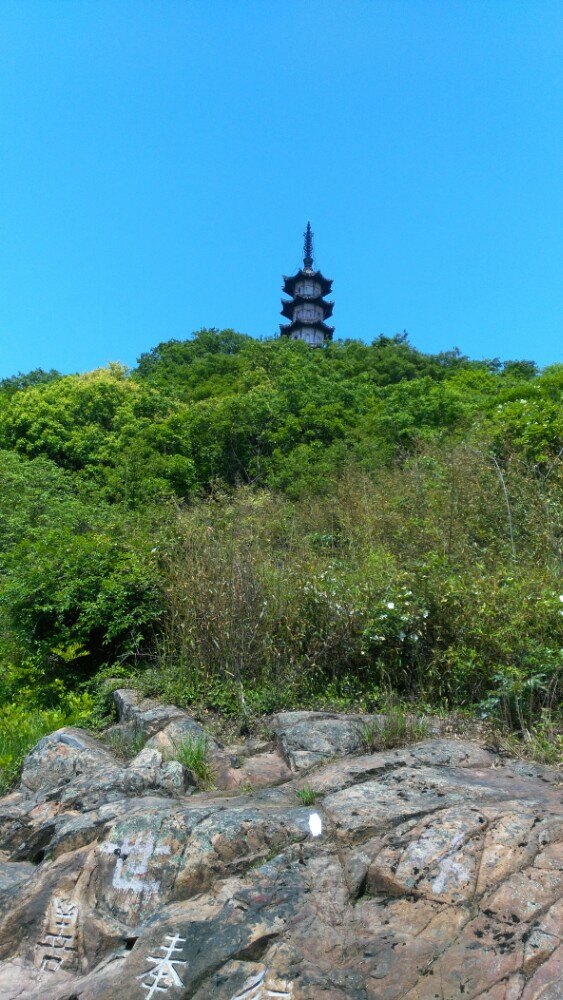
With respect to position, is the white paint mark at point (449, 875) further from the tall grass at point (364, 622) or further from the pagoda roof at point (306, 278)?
the pagoda roof at point (306, 278)

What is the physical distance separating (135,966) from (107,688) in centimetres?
340

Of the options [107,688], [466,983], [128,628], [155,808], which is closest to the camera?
[466,983]

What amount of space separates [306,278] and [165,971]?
179ft

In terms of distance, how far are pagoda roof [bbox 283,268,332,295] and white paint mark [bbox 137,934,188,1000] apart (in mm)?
54352

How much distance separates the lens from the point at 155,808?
4.04m

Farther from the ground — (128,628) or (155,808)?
(128,628)

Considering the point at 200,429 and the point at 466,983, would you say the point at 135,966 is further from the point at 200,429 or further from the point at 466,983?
the point at 200,429

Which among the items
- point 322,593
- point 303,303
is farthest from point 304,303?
point 322,593

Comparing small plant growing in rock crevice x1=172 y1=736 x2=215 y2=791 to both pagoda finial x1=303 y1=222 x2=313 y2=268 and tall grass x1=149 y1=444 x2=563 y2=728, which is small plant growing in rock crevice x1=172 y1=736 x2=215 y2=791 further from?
pagoda finial x1=303 y1=222 x2=313 y2=268

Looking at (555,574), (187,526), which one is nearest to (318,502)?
(187,526)

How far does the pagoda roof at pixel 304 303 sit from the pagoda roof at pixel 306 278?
987 mm

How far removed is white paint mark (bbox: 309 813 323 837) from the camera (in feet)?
12.1

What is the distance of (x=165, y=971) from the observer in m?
3.07

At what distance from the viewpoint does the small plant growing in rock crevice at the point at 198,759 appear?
4.68m
